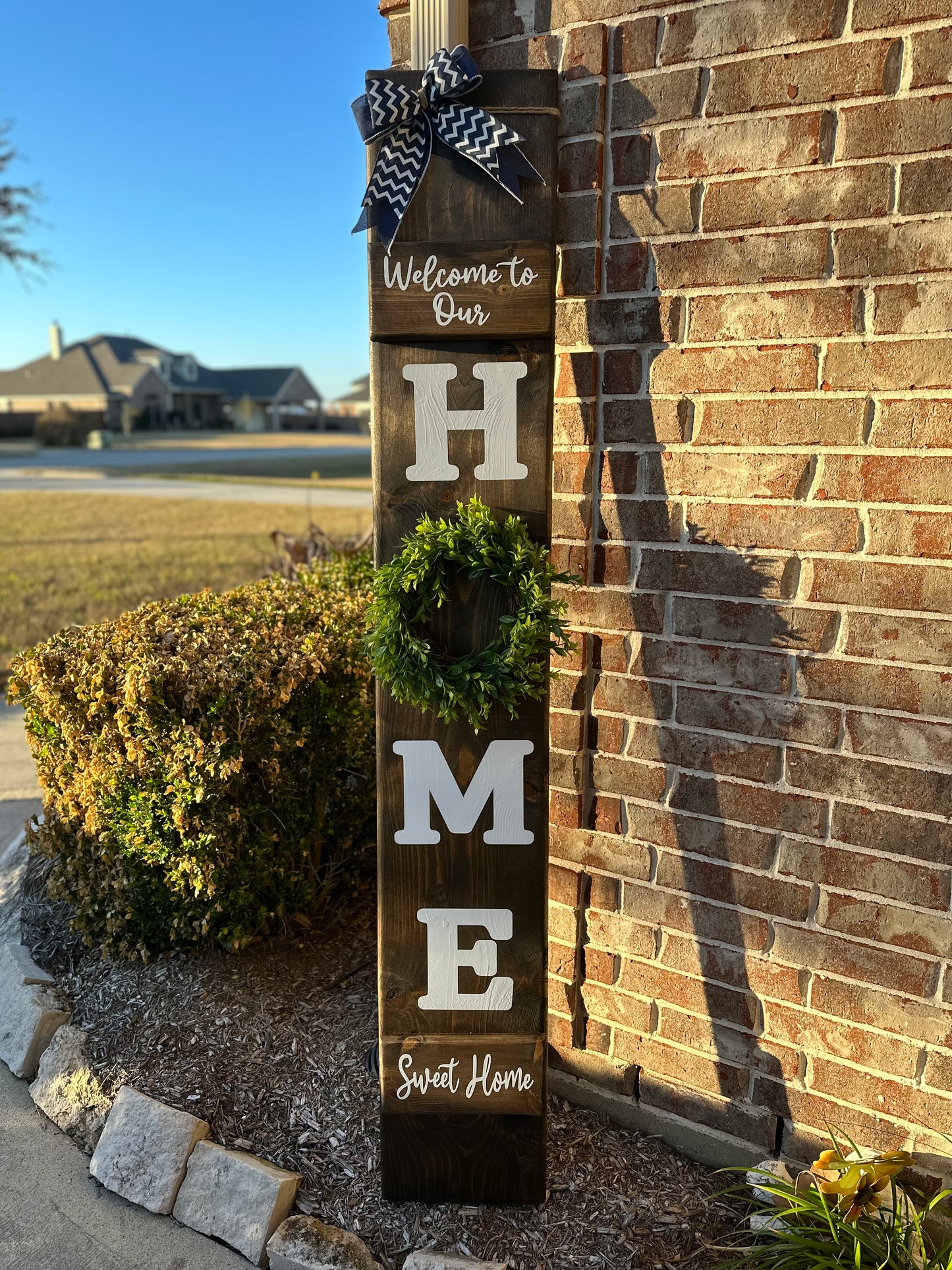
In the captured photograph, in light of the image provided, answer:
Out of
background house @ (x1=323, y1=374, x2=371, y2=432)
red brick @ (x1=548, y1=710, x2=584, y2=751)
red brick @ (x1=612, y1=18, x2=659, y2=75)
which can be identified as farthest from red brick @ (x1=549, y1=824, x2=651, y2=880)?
background house @ (x1=323, y1=374, x2=371, y2=432)

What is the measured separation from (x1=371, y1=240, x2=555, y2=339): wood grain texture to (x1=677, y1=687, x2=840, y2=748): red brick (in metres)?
0.91

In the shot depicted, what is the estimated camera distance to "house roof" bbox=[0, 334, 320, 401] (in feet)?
173

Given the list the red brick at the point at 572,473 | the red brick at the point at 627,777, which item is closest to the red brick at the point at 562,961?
the red brick at the point at 627,777

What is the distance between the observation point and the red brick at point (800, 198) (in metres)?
1.85

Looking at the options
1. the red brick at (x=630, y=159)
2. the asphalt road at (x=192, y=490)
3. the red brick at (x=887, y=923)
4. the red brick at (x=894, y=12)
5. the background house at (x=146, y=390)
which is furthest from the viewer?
the background house at (x=146, y=390)

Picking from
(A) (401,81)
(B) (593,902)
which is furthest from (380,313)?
(B) (593,902)

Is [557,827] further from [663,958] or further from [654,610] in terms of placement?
[654,610]

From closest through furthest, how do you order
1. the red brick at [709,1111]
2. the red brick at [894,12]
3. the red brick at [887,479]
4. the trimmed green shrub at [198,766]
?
the red brick at [894,12], the red brick at [887,479], the red brick at [709,1111], the trimmed green shrub at [198,766]

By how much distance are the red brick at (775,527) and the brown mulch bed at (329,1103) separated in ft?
5.16

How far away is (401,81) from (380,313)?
480 mm

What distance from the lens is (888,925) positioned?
2.02 m

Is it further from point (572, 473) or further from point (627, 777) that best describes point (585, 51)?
point (627, 777)

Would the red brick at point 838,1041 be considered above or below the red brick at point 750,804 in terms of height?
below

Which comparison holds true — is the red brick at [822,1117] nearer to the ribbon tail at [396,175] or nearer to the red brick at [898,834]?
the red brick at [898,834]
